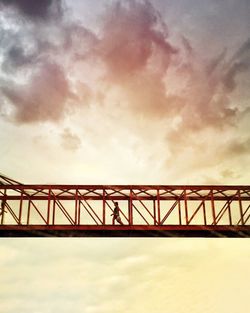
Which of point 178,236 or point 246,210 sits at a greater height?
point 246,210

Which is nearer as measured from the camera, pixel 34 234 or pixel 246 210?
pixel 34 234

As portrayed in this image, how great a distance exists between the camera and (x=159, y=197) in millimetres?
17891

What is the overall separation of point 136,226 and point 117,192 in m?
1.74

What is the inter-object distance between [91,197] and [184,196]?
4.11 m

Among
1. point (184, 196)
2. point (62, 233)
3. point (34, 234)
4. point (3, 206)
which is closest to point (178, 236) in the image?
point (184, 196)

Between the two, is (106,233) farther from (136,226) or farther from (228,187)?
(228,187)

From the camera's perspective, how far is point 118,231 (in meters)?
17.1

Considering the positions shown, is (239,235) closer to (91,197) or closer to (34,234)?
(91,197)

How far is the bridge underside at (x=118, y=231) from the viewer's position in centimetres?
1694

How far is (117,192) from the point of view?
17.8 metres

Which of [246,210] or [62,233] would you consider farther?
[246,210]

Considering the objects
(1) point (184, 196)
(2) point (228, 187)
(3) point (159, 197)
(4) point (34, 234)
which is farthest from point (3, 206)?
(2) point (228, 187)

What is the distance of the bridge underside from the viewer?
16942 mm

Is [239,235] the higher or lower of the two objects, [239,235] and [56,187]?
the lower
